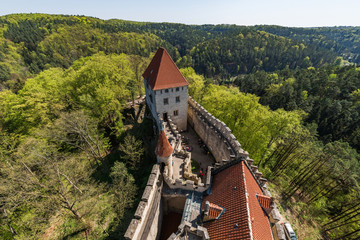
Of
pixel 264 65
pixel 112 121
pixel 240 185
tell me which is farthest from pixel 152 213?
pixel 264 65

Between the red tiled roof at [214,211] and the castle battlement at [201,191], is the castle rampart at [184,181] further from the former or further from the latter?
the red tiled roof at [214,211]

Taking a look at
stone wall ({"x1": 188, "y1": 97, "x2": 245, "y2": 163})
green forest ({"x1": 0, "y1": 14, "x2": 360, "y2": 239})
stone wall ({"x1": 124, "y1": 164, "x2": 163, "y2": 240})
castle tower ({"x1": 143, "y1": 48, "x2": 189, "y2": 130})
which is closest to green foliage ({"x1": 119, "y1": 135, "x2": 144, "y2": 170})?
green forest ({"x1": 0, "y1": 14, "x2": 360, "y2": 239})

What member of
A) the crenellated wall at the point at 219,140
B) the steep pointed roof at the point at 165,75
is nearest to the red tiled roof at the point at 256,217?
the crenellated wall at the point at 219,140

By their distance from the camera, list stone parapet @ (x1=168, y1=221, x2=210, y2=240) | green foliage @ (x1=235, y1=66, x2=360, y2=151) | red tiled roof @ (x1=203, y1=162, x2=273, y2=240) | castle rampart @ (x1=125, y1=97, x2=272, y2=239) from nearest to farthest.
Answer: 1. red tiled roof @ (x1=203, y1=162, x2=273, y2=240)
2. stone parapet @ (x1=168, y1=221, x2=210, y2=240)
3. castle rampart @ (x1=125, y1=97, x2=272, y2=239)
4. green foliage @ (x1=235, y1=66, x2=360, y2=151)

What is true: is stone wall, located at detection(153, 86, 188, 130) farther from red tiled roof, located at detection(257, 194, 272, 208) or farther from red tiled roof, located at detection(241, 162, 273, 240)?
red tiled roof, located at detection(257, 194, 272, 208)

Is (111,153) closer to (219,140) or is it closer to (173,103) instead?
(173,103)

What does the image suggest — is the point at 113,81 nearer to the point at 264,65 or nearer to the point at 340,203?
the point at 340,203
